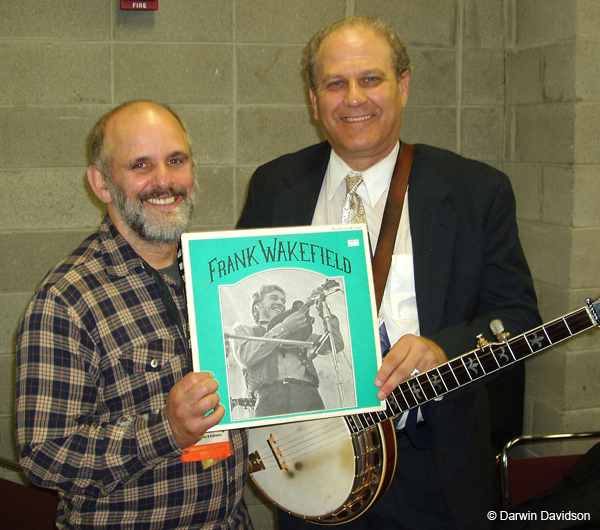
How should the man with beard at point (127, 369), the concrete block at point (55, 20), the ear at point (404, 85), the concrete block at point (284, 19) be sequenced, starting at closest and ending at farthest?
the man with beard at point (127, 369) < the ear at point (404, 85) < the concrete block at point (55, 20) < the concrete block at point (284, 19)

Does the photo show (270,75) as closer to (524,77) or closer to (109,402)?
(524,77)

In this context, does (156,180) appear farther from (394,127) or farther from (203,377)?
(394,127)

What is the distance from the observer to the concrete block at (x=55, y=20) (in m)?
2.50

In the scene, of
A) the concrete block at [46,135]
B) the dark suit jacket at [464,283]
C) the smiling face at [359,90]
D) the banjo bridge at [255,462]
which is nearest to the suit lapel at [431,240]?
the dark suit jacket at [464,283]

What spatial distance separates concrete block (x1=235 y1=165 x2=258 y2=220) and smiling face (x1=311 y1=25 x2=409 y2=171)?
41.9 inches

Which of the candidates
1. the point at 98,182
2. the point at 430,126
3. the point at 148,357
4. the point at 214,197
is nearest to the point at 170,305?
the point at 148,357

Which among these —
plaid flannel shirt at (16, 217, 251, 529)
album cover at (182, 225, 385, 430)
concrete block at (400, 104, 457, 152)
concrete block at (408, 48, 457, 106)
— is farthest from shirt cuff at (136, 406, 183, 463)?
concrete block at (408, 48, 457, 106)

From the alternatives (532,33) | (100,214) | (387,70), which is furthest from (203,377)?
(532,33)

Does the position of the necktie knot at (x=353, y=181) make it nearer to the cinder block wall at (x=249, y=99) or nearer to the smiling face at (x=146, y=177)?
the smiling face at (x=146, y=177)

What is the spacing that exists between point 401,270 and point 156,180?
2.47ft

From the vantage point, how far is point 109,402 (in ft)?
4.60

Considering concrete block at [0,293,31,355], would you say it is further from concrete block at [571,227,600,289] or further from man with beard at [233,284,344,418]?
concrete block at [571,227,600,289]

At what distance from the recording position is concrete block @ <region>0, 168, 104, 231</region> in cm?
262

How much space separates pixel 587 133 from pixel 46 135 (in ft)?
8.24
